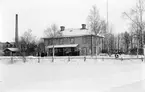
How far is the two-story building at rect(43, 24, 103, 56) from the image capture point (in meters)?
8.84

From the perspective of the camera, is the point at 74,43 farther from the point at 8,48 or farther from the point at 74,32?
the point at 8,48

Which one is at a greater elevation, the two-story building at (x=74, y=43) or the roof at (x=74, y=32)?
Answer: the roof at (x=74, y=32)

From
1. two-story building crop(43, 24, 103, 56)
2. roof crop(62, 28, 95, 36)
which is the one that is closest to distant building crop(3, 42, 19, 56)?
two-story building crop(43, 24, 103, 56)

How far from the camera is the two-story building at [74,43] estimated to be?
29.0ft

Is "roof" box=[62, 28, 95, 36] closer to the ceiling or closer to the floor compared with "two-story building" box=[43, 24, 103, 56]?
closer to the ceiling

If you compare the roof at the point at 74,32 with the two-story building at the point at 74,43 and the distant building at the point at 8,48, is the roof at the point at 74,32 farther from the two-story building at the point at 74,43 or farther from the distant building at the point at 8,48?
the distant building at the point at 8,48

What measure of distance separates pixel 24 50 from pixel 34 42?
44.5 inches

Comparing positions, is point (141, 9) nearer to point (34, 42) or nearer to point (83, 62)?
point (83, 62)

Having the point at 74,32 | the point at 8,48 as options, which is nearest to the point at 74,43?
the point at 74,32

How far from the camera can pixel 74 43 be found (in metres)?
10.0

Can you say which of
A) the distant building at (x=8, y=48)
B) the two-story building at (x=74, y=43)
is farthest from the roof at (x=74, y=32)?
the distant building at (x=8, y=48)

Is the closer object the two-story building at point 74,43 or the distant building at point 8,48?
the distant building at point 8,48

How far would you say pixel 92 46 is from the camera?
399 inches

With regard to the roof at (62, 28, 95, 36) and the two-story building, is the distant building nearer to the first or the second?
the two-story building
